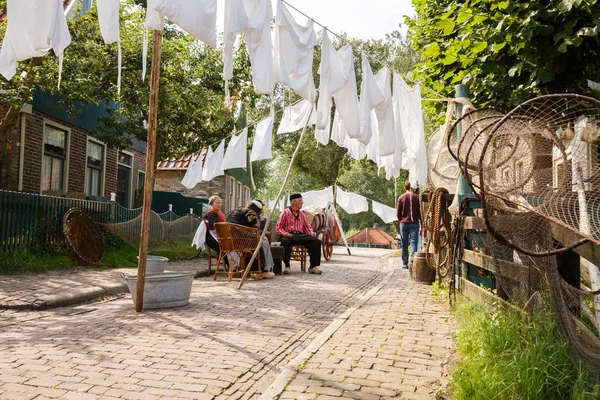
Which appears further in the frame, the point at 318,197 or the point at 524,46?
the point at 318,197

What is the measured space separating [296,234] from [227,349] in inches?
281

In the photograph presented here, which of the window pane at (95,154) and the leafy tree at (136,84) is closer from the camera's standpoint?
the leafy tree at (136,84)

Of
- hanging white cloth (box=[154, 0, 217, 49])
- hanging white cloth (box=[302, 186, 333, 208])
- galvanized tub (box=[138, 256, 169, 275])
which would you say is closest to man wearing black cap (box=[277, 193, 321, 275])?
galvanized tub (box=[138, 256, 169, 275])

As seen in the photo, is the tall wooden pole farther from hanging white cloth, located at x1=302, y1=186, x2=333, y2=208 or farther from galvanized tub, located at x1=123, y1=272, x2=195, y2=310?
hanging white cloth, located at x1=302, y1=186, x2=333, y2=208

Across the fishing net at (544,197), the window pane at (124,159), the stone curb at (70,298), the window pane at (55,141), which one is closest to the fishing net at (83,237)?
the stone curb at (70,298)

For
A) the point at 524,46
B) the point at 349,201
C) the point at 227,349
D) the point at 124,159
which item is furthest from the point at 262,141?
the point at 349,201

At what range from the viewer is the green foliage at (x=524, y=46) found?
6078 millimetres

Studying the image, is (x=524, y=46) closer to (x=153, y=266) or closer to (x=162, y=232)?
(x=153, y=266)

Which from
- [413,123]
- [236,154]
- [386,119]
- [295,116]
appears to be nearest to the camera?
[386,119]

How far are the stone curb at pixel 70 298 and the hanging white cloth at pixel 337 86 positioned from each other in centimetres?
407

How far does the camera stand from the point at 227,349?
4.85 metres

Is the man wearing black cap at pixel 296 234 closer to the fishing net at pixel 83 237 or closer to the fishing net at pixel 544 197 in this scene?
the fishing net at pixel 83 237

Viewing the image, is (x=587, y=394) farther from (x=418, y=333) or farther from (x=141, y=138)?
(x=141, y=138)

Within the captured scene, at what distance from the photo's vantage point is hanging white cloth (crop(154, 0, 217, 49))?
4.94 m
